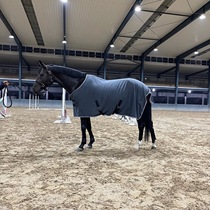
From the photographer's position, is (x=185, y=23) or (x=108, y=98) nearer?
(x=108, y=98)

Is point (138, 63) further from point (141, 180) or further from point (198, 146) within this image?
point (141, 180)

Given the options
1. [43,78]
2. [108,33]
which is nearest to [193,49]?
[108,33]

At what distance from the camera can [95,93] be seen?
3871 millimetres

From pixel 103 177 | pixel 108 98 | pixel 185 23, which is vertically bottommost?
pixel 103 177

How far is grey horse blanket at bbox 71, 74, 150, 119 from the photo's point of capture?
12.6 feet

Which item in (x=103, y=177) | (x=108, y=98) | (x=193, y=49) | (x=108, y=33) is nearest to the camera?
(x=103, y=177)

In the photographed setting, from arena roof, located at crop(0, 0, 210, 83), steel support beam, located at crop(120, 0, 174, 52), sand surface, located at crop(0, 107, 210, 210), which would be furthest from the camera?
arena roof, located at crop(0, 0, 210, 83)

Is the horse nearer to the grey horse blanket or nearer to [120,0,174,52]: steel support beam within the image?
the grey horse blanket

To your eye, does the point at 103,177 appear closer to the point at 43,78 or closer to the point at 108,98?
the point at 108,98

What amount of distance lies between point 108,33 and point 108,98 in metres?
16.8

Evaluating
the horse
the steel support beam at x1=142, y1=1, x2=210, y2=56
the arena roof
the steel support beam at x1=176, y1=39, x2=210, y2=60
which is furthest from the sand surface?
the steel support beam at x1=176, y1=39, x2=210, y2=60

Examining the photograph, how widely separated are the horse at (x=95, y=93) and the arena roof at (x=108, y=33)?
35.9 feet

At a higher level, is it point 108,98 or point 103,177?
point 108,98

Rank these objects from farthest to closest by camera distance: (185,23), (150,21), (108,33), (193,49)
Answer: (193,49) < (108,33) < (150,21) < (185,23)
